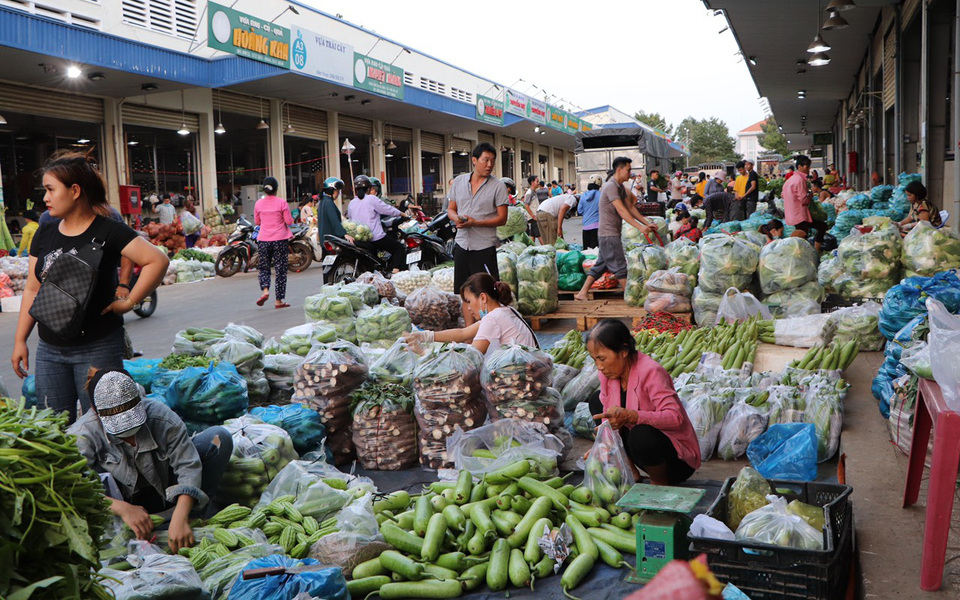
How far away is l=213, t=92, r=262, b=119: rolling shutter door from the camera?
23.6m

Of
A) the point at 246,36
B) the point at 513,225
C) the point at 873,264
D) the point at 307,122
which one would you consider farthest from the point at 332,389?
the point at 307,122

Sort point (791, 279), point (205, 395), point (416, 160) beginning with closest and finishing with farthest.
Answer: point (205, 395) → point (791, 279) → point (416, 160)

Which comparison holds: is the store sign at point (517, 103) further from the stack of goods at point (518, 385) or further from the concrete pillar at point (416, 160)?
the stack of goods at point (518, 385)

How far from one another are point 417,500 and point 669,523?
131 cm

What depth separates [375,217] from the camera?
11.6 m

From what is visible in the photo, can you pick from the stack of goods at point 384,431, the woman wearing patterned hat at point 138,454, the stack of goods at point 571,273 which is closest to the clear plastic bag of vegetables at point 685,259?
the stack of goods at point 571,273

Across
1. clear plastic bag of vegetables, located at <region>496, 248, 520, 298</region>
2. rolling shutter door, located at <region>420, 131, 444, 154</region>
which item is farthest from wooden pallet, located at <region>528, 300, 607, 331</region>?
rolling shutter door, located at <region>420, 131, 444, 154</region>

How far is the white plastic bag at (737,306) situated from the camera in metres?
7.50

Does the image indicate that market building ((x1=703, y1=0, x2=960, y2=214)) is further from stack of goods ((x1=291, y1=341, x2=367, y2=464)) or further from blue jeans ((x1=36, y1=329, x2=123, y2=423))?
blue jeans ((x1=36, y1=329, x2=123, y2=423))

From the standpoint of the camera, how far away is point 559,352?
6750 mm

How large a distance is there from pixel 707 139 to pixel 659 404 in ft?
402

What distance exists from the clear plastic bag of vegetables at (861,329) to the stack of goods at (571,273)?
3.72 meters

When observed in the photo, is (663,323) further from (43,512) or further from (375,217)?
(43,512)

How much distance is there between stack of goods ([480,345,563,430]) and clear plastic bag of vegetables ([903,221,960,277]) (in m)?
4.51
